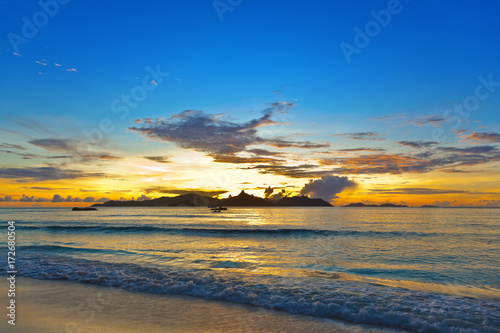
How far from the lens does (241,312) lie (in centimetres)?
899

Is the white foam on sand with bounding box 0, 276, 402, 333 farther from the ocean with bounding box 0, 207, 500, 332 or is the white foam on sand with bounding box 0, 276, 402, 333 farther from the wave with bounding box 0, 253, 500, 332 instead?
the ocean with bounding box 0, 207, 500, 332

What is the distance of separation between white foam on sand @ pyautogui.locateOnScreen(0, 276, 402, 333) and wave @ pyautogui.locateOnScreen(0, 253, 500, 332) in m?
0.67

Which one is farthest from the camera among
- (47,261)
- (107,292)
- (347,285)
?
(47,261)

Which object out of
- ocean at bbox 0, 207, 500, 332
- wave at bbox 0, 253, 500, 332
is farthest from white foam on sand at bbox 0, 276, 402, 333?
ocean at bbox 0, 207, 500, 332

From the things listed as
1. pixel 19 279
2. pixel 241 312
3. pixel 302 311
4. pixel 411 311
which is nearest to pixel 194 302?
pixel 241 312

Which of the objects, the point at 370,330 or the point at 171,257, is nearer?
the point at 370,330

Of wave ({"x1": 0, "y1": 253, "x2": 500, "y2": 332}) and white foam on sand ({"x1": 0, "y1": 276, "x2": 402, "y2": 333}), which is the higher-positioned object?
white foam on sand ({"x1": 0, "y1": 276, "x2": 402, "y2": 333})

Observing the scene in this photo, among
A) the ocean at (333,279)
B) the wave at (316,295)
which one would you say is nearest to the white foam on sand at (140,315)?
the wave at (316,295)

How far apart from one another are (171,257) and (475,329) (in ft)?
56.1

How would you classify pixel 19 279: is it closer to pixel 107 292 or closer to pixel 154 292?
pixel 107 292

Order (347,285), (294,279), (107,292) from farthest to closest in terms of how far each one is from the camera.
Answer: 1. (294,279)
2. (347,285)
3. (107,292)

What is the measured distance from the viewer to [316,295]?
10383mm

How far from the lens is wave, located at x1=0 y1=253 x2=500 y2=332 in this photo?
27.5ft

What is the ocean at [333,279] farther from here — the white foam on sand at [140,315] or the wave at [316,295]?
the white foam on sand at [140,315]
